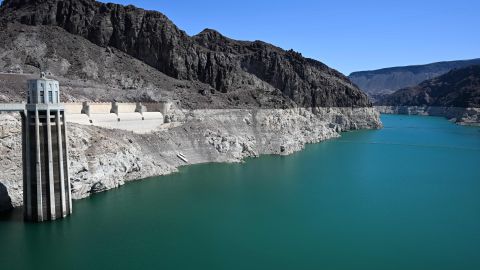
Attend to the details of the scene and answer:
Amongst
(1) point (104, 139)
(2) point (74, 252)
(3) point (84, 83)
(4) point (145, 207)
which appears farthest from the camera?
(3) point (84, 83)

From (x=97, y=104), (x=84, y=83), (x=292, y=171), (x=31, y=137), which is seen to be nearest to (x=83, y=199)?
(x=31, y=137)

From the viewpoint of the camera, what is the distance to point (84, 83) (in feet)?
248

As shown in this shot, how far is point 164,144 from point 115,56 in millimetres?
33135

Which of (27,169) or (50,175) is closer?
(27,169)

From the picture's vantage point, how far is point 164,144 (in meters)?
64.0

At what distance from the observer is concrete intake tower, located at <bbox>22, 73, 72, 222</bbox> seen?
34812 millimetres

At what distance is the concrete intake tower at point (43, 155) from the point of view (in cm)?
3481

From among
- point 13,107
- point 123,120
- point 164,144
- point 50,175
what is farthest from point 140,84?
point 50,175

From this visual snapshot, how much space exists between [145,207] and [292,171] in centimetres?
2787

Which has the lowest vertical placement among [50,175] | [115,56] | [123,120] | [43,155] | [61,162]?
[50,175]

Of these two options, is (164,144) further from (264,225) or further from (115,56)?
(115,56)

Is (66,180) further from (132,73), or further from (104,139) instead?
(132,73)

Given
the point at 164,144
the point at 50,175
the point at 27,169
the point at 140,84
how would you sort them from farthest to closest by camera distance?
the point at 140,84 < the point at 164,144 < the point at 50,175 < the point at 27,169

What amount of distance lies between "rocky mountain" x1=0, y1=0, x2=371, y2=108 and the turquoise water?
28733mm
